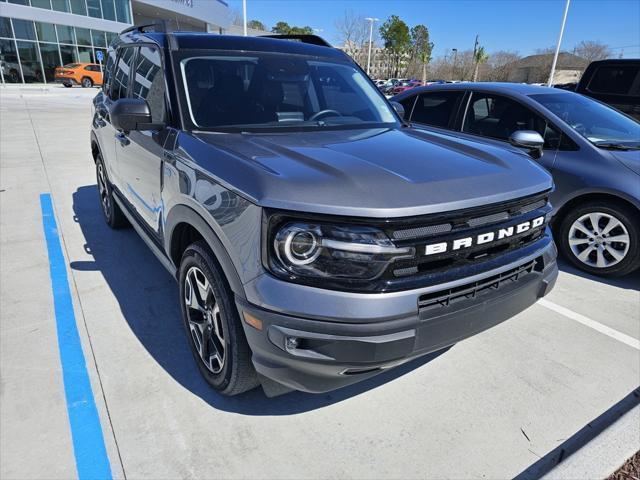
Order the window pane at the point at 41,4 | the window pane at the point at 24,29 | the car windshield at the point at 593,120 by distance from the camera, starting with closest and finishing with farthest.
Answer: the car windshield at the point at 593,120 → the window pane at the point at 24,29 → the window pane at the point at 41,4

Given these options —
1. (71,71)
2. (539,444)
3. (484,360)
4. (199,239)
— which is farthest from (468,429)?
(71,71)

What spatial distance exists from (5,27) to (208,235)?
115ft

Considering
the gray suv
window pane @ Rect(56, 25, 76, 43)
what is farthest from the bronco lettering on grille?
window pane @ Rect(56, 25, 76, 43)

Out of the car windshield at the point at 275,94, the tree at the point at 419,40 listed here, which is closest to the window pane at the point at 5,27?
the car windshield at the point at 275,94

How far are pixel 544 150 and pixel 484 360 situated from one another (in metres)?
2.58

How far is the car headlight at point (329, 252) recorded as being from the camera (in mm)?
1809

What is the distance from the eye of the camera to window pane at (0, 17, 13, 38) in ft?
91.7

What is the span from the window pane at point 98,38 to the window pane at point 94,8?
46.3 inches

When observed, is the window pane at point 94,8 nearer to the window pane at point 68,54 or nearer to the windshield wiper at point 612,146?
the window pane at point 68,54

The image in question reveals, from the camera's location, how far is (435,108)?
5.52 metres

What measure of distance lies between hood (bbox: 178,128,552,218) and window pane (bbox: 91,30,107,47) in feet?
128

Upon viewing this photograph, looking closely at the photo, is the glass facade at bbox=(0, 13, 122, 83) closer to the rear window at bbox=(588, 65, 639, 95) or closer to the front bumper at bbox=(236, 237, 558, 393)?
the rear window at bbox=(588, 65, 639, 95)

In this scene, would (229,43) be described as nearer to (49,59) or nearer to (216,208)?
(216,208)

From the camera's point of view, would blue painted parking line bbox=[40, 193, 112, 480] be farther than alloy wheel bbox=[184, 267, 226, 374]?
No
